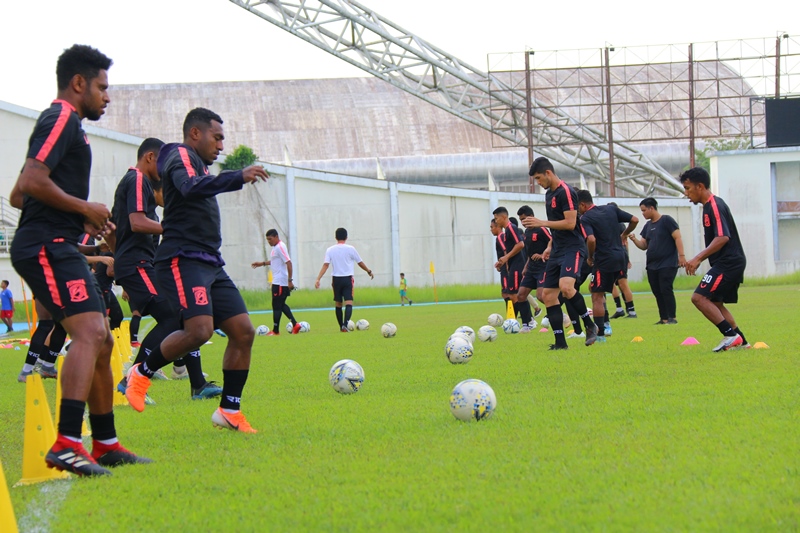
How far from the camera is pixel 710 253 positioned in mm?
10156

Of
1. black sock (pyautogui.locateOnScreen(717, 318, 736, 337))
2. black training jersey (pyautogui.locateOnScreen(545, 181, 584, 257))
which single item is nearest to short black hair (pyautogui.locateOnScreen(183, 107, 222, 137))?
black training jersey (pyautogui.locateOnScreen(545, 181, 584, 257))

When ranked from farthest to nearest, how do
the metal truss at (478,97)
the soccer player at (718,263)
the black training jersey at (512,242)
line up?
the metal truss at (478,97) → the black training jersey at (512,242) → the soccer player at (718,263)

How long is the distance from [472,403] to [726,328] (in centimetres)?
521

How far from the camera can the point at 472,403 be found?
248 inches

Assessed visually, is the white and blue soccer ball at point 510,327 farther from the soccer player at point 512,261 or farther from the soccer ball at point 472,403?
the soccer ball at point 472,403

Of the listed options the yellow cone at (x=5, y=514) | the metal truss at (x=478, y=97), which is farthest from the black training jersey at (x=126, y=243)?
the metal truss at (x=478, y=97)

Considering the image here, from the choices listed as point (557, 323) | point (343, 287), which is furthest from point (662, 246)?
point (343, 287)

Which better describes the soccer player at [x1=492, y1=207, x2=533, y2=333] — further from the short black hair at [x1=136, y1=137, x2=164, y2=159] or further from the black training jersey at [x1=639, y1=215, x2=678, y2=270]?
the short black hair at [x1=136, y1=137, x2=164, y2=159]

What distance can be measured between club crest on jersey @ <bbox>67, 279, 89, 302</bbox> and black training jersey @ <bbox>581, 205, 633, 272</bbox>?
10.9 metres

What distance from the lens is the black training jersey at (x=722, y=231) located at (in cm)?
1020

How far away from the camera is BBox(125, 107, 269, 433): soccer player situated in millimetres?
6387

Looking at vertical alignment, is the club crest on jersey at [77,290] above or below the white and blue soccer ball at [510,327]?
above

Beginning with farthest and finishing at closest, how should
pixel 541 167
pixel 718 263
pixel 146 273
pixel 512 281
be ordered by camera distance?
1. pixel 512 281
2. pixel 541 167
3. pixel 718 263
4. pixel 146 273

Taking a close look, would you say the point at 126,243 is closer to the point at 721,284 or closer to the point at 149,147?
the point at 149,147
